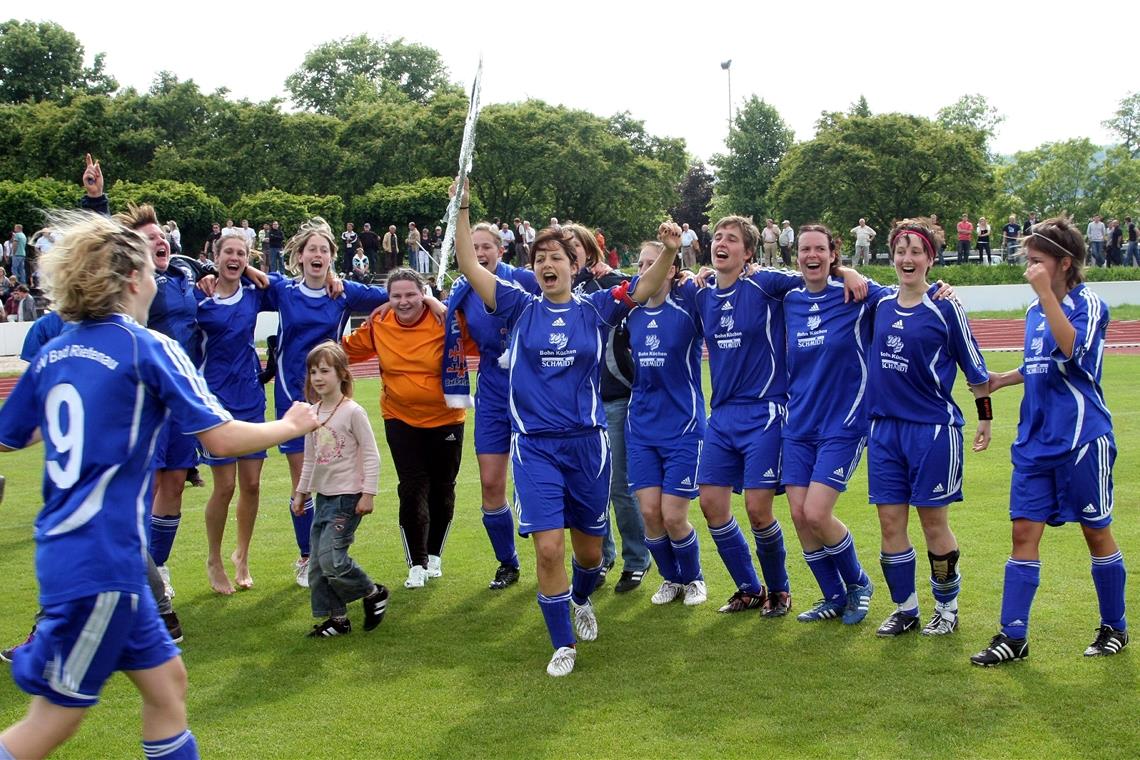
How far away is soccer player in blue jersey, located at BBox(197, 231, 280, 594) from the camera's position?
770 centimetres

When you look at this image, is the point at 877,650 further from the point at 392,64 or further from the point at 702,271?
the point at 392,64

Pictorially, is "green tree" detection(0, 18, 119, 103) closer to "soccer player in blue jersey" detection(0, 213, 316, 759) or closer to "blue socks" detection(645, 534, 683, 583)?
"blue socks" detection(645, 534, 683, 583)

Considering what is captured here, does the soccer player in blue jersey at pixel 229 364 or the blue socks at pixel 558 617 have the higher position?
the soccer player in blue jersey at pixel 229 364

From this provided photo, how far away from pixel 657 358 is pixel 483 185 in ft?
165

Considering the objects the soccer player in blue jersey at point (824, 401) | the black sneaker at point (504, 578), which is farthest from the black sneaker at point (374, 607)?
the soccer player in blue jersey at point (824, 401)

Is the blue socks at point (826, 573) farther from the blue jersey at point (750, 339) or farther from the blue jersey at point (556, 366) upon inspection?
the blue jersey at point (556, 366)

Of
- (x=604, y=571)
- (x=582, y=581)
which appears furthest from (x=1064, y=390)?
(x=604, y=571)

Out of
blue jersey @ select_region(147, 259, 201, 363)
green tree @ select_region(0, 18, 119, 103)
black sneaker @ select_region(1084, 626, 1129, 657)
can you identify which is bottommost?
black sneaker @ select_region(1084, 626, 1129, 657)

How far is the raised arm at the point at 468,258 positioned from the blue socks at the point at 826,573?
231 centimetres

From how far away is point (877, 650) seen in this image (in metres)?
6.20

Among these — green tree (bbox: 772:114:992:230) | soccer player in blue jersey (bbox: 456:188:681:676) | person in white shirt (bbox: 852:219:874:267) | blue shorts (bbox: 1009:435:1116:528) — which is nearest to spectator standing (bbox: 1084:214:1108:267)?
person in white shirt (bbox: 852:219:874:267)

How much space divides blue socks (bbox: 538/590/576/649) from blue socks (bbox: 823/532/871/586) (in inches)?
63.0

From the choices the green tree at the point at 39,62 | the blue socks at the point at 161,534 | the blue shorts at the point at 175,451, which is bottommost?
the blue socks at the point at 161,534

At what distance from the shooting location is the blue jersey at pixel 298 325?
786 cm
